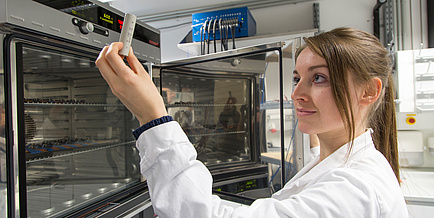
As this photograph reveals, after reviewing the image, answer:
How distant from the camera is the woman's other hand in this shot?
1.90ft

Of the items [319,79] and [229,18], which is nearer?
[319,79]

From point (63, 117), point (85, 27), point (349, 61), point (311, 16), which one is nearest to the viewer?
point (349, 61)

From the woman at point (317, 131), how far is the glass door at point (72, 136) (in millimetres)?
773

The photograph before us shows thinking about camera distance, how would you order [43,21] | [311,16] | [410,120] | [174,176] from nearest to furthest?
[174,176] < [43,21] < [410,120] < [311,16]

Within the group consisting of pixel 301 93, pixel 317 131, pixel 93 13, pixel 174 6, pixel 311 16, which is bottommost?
pixel 317 131

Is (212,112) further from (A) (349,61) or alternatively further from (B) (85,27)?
(A) (349,61)

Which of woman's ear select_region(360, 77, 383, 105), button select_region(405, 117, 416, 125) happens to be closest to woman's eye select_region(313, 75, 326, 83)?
woman's ear select_region(360, 77, 383, 105)

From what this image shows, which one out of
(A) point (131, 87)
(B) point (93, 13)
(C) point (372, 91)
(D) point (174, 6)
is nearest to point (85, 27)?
(B) point (93, 13)

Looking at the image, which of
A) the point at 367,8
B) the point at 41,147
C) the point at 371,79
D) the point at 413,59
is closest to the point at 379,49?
the point at 371,79

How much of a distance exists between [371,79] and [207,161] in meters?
1.31

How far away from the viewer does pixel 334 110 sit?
2.18 ft

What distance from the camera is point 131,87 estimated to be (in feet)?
1.90

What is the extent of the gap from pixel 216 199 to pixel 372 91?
507 mm

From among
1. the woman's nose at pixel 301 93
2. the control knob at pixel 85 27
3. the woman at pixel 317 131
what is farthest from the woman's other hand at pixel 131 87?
the control knob at pixel 85 27
